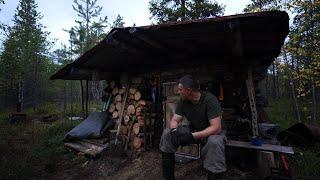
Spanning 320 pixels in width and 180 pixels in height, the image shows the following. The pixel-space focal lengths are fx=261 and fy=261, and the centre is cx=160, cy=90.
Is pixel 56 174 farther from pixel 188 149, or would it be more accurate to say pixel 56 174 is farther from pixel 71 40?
pixel 71 40

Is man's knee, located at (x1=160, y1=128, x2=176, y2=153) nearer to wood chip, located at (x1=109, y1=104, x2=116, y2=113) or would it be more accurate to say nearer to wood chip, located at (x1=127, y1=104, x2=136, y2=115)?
wood chip, located at (x1=127, y1=104, x2=136, y2=115)

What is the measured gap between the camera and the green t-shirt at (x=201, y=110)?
397 centimetres

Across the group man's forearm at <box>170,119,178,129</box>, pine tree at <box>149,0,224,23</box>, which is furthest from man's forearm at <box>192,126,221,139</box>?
pine tree at <box>149,0,224,23</box>

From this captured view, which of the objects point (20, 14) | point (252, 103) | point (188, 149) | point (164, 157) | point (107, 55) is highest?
point (20, 14)

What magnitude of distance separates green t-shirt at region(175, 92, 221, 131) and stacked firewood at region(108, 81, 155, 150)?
322cm

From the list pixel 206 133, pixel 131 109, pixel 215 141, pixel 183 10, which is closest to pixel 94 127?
pixel 131 109

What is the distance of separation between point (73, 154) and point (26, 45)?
65.1ft

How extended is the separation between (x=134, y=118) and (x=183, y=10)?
9021 millimetres

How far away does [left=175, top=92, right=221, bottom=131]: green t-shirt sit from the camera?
397 cm

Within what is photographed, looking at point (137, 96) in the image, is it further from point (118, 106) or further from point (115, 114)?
point (115, 114)

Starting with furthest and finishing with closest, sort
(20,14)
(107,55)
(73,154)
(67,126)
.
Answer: (20,14) → (67,126) → (73,154) → (107,55)

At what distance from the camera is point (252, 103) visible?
20.2ft

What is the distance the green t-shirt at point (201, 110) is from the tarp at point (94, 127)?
4544 mm

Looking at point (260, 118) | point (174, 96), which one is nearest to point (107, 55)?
point (174, 96)
